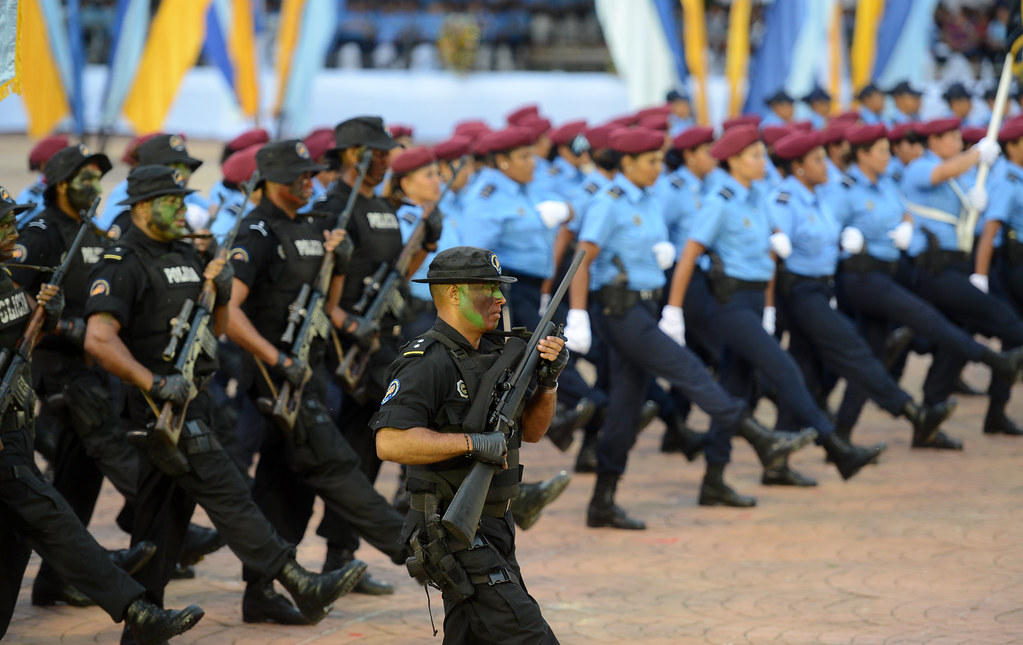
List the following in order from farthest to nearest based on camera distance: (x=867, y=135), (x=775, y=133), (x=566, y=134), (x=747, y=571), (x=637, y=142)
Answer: (x=566, y=134) → (x=775, y=133) → (x=867, y=135) → (x=637, y=142) → (x=747, y=571)

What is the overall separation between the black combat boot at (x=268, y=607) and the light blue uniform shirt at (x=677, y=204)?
4.76m

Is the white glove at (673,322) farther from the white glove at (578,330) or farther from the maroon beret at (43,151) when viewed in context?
the maroon beret at (43,151)

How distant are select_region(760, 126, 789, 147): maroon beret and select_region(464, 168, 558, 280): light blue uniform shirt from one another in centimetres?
277

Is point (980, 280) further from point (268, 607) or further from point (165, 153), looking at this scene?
point (268, 607)

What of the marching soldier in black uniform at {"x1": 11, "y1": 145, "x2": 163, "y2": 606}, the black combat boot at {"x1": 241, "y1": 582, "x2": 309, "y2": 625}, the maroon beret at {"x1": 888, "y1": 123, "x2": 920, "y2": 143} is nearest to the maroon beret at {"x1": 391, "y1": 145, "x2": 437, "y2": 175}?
the marching soldier in black uniform at {"x1": 11, "y1": 145, "x2": 163, "y2": 606}

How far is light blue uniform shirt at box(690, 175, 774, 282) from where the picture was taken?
8.43 m

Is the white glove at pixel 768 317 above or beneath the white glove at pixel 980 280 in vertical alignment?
above

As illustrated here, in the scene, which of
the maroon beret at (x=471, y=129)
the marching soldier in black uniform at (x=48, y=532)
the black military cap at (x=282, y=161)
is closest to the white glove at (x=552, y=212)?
the maroon beret at (x=471, y=129)

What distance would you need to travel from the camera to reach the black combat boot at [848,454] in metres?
8.30

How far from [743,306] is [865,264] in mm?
1488

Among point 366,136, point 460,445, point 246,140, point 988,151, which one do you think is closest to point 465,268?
point 460,445

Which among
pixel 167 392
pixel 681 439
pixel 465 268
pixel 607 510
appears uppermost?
pixel 465 268

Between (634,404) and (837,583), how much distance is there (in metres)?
1.72

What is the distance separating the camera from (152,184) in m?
5.94
